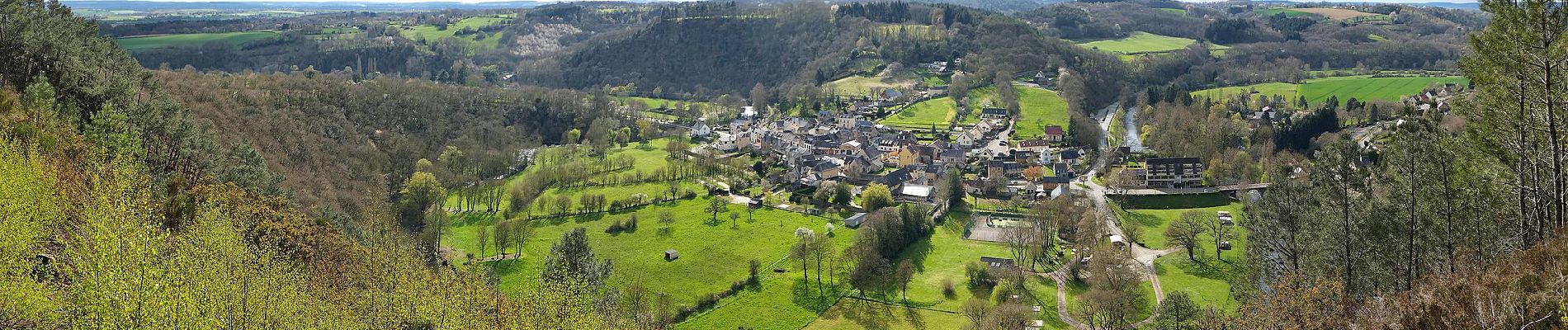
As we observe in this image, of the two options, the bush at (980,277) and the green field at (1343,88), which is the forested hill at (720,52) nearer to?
the green field at (1343,88)

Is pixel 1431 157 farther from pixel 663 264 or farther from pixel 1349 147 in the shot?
pixel 663 264

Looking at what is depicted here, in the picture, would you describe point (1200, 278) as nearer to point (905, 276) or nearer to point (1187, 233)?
point (1187, 233)

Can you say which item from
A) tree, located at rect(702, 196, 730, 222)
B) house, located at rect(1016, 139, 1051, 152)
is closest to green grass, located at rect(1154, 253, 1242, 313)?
tree, located at rect(702, 196, 730, 222)

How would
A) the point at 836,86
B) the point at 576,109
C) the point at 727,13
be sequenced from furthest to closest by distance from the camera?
the point at 727,13 → the point at 836,86 → the point at 576,109

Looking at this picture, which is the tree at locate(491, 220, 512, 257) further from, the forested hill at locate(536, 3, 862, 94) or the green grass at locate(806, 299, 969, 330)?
the forested hill at locate(536, 3, 862, 94)

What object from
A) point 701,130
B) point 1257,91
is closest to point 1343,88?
point 1257,91

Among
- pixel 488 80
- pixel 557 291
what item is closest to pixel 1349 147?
pixel 557 291
